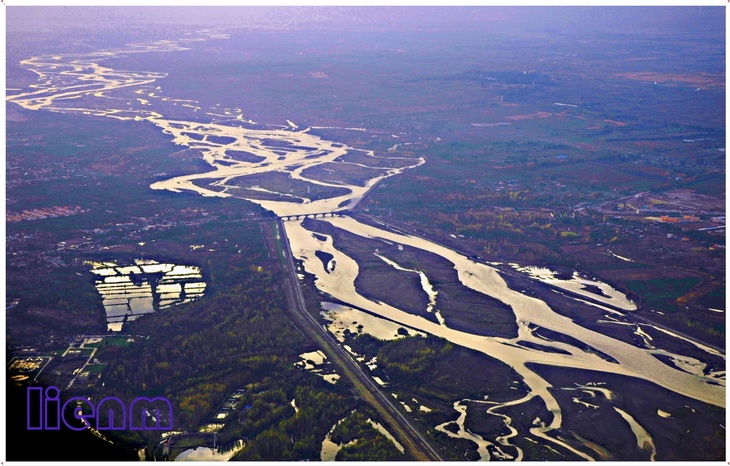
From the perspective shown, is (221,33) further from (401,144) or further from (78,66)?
(401,144)

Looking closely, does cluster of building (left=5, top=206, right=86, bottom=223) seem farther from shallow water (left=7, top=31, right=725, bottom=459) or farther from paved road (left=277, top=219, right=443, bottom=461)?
paved road (left=277, top=219, right=443, bottom=461)

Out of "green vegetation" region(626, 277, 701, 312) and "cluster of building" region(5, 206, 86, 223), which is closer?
"green vegetation" region(626, 277, 701, 312)

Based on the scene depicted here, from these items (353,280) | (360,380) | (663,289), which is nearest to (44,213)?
(353,280)

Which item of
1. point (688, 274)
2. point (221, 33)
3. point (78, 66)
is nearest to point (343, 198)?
point (688, 274)

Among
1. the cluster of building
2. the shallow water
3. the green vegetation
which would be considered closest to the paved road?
the shallow water

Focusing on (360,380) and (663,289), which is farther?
(663,289)

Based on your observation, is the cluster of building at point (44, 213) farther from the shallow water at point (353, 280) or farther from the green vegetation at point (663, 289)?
the green vegetation at point (663, 289)

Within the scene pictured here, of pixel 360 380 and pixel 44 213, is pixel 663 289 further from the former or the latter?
pixel 44 213

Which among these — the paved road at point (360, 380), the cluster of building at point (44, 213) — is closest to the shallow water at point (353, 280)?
the paved road at point (360, 380)
